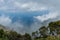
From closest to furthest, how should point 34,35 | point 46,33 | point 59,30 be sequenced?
1. point 59,30
2. point 46,33
3. point 34,35

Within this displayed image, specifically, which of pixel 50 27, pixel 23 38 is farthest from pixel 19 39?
pixel 50 27

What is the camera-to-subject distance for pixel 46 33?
4941 cm

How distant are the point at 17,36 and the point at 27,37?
110 inches

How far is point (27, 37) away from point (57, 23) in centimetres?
993

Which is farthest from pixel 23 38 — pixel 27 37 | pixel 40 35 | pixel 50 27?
pixel 50 27

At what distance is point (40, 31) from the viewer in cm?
5081

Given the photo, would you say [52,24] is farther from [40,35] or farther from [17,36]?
[17,36]

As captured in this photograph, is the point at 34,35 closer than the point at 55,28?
No

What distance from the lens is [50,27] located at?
4781cm

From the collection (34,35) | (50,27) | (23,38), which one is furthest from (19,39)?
(50,27)

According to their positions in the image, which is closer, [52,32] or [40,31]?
[52,32]

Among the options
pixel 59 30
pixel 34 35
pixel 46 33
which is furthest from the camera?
pixel 34 35

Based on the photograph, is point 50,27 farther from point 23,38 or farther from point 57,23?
point 23,38

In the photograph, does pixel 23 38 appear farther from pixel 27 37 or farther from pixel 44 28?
pixel 44 28
